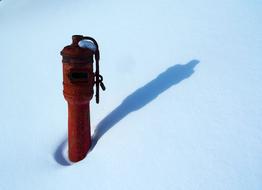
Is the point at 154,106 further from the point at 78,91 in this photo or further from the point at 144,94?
the point at 78,91

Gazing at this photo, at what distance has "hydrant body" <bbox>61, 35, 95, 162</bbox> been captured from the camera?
229 cm

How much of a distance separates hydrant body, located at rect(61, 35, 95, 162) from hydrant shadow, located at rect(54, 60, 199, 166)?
4.6 inches

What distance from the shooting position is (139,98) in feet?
9.15

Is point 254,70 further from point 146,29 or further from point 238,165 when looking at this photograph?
point 146,29

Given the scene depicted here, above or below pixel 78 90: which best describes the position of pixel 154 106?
below

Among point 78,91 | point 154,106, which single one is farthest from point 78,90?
point 154,106

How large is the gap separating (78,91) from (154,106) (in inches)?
24.2

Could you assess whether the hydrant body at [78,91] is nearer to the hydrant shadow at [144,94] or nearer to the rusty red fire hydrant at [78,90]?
the rusty red fire hydrant at [78,90]

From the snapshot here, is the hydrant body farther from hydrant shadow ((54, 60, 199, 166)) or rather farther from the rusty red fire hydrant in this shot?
hydrant shadow ((54, 60, 199, 166))

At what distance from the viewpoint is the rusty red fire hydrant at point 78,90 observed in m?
2.29

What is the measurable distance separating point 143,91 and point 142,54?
2.85 feet

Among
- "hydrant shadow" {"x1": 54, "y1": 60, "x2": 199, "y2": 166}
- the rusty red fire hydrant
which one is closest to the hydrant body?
the rusty red fire hydrant

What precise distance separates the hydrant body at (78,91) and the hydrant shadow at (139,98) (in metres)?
0.12

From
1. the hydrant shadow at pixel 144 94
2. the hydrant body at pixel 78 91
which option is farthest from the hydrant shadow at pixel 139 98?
the hydrant body at pixel 78 91
